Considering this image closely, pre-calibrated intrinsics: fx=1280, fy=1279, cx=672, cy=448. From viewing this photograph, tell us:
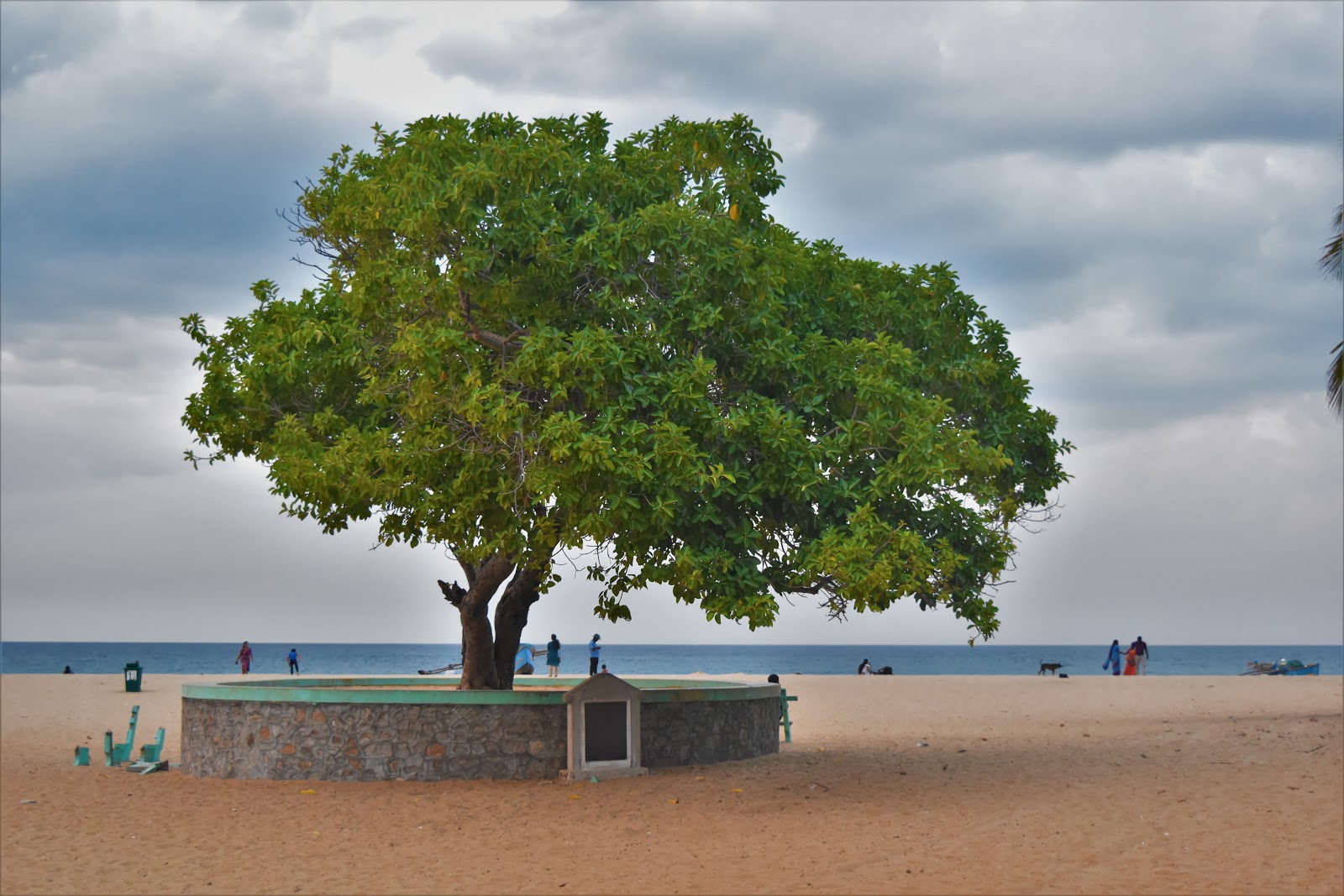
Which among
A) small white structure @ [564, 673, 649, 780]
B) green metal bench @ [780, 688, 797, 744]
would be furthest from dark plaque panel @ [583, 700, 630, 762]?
green metal bench @ [780, 688, 797, 744]

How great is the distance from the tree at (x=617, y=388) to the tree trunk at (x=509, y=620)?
305cm

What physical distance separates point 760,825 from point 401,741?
207 inches

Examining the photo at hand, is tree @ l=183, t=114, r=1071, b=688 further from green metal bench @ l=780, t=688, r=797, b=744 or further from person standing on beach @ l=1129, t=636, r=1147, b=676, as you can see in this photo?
person standing on beach @ l=1129, t=636, r=1147, b=676

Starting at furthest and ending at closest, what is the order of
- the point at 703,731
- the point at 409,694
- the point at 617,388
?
the point at 703,731 < the point at 409,694 < the point at 617,388

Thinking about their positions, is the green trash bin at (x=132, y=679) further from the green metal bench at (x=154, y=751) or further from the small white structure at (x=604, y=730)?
the small white structure at (x=604, y=730)

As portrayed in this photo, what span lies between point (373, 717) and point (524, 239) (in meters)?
6.57

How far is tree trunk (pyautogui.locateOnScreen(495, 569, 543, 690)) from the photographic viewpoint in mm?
19703

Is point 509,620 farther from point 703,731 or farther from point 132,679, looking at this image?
point 132,679

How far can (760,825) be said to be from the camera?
14.0 metres

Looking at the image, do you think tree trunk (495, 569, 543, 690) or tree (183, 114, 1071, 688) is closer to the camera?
tree (183, 114, 1071, 688)

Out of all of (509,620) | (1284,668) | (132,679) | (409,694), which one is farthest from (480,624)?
(1284,668)

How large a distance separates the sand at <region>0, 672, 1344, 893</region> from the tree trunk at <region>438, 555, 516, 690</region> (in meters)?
3.04

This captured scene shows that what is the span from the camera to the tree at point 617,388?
14805 mm

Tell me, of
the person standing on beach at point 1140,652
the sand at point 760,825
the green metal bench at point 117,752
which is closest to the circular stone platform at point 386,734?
the sand at point 760,825
